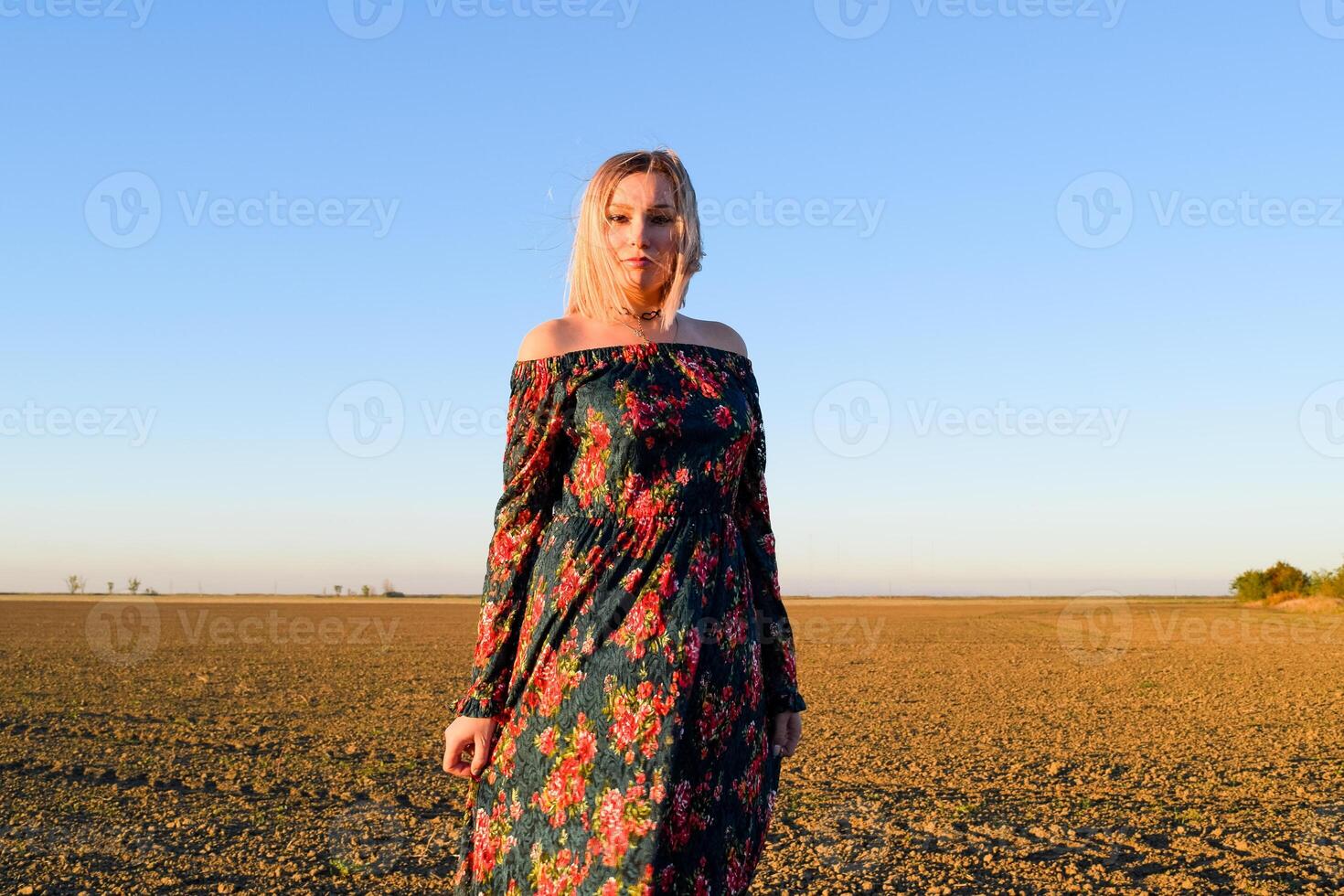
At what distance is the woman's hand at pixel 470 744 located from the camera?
237 cm

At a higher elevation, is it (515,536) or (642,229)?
(642,229)


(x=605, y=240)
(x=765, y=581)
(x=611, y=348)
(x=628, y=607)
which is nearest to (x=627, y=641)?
(x=628, y=607)

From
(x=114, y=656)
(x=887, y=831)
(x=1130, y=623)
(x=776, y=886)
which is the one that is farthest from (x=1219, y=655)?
(x=114, y=656)

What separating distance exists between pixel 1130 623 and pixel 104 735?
28600 mm

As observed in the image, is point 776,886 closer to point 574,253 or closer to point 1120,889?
point 1120,889

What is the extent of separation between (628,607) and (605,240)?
33.8 inches

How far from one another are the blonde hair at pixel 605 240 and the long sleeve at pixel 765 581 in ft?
1.07

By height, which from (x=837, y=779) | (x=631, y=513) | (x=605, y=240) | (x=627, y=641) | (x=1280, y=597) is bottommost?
(x=837, y=779)

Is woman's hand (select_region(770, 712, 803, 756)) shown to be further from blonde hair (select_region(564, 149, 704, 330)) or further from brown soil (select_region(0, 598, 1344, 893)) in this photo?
brown soil (select_region(0, 598, 1344, 893))

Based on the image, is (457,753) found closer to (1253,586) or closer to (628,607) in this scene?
(628,607)

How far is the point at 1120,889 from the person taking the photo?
517 cm

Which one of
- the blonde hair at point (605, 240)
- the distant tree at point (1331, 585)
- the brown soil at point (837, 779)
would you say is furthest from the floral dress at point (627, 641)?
the distant tree at point (1331, 585)

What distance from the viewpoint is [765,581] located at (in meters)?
2.55

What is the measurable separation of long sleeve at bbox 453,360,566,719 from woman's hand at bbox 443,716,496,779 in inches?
0.8
